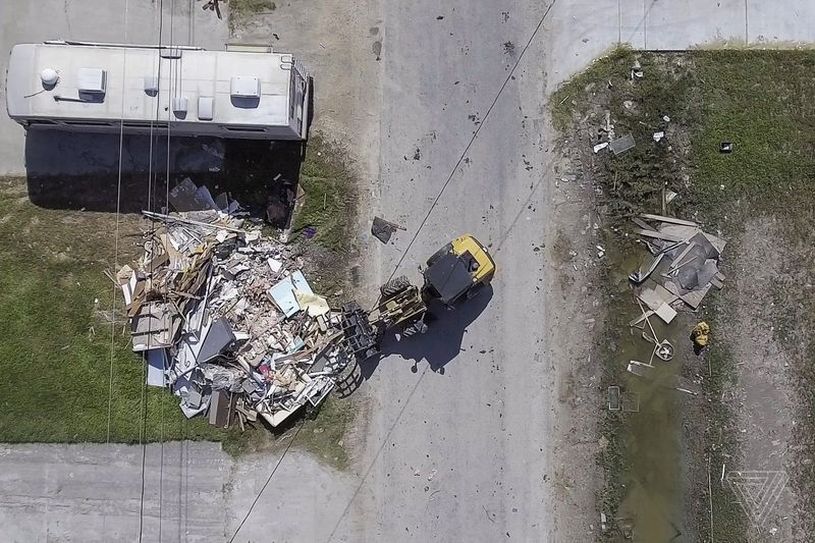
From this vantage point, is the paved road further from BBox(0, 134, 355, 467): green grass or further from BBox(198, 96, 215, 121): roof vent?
BBox(198, 96, 215, 121): roof vent

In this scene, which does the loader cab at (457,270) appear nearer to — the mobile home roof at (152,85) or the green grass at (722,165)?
the green grass at (722,165)

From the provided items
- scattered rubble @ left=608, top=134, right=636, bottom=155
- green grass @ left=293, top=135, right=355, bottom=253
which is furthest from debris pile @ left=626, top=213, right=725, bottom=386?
green grass @ left=293, top=135, right=355, bottom=253

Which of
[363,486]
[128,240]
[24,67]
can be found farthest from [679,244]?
[24,67]

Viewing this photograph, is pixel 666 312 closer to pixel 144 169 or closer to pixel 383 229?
pixel 383 229

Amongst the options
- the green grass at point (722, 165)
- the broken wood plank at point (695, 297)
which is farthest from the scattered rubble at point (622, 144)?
the broken wood plank at point (695, 297)

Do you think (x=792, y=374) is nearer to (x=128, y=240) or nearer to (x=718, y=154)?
(x=718, y=154)

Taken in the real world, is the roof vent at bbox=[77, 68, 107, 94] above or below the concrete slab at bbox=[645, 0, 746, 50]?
below
